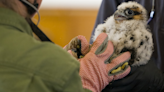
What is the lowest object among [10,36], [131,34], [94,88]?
[94,88]

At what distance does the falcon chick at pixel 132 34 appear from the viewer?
20.0 inches

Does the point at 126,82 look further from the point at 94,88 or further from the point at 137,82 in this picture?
the point at 94,88

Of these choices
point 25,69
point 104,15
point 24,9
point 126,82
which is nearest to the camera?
point 25,69

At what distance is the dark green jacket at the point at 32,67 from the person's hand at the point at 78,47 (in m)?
0.26

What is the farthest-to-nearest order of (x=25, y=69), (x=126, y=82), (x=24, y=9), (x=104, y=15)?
(x=104, y=15) → (x=126, y=82) → (x=24, y=9) → (x=25, y=69)

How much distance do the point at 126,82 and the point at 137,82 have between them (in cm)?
5

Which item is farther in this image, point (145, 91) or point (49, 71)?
point (145, 91)

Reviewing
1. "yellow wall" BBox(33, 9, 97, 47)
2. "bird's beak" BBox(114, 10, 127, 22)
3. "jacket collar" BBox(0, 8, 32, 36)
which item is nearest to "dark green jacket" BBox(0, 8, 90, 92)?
"jacket collar" BBox(0, 8, 32, 36)

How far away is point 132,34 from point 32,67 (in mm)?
444

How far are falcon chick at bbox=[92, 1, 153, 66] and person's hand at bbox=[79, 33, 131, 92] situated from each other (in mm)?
33

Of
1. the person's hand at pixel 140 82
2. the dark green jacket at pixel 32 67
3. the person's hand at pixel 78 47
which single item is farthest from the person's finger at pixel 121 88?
the dark green jacket at pixel 32 67

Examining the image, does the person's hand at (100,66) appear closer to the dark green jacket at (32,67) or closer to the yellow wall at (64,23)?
the dark green jacket at (32,67)

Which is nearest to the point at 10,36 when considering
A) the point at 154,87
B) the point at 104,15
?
the point at 154,87

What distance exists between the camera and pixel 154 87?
499mm
